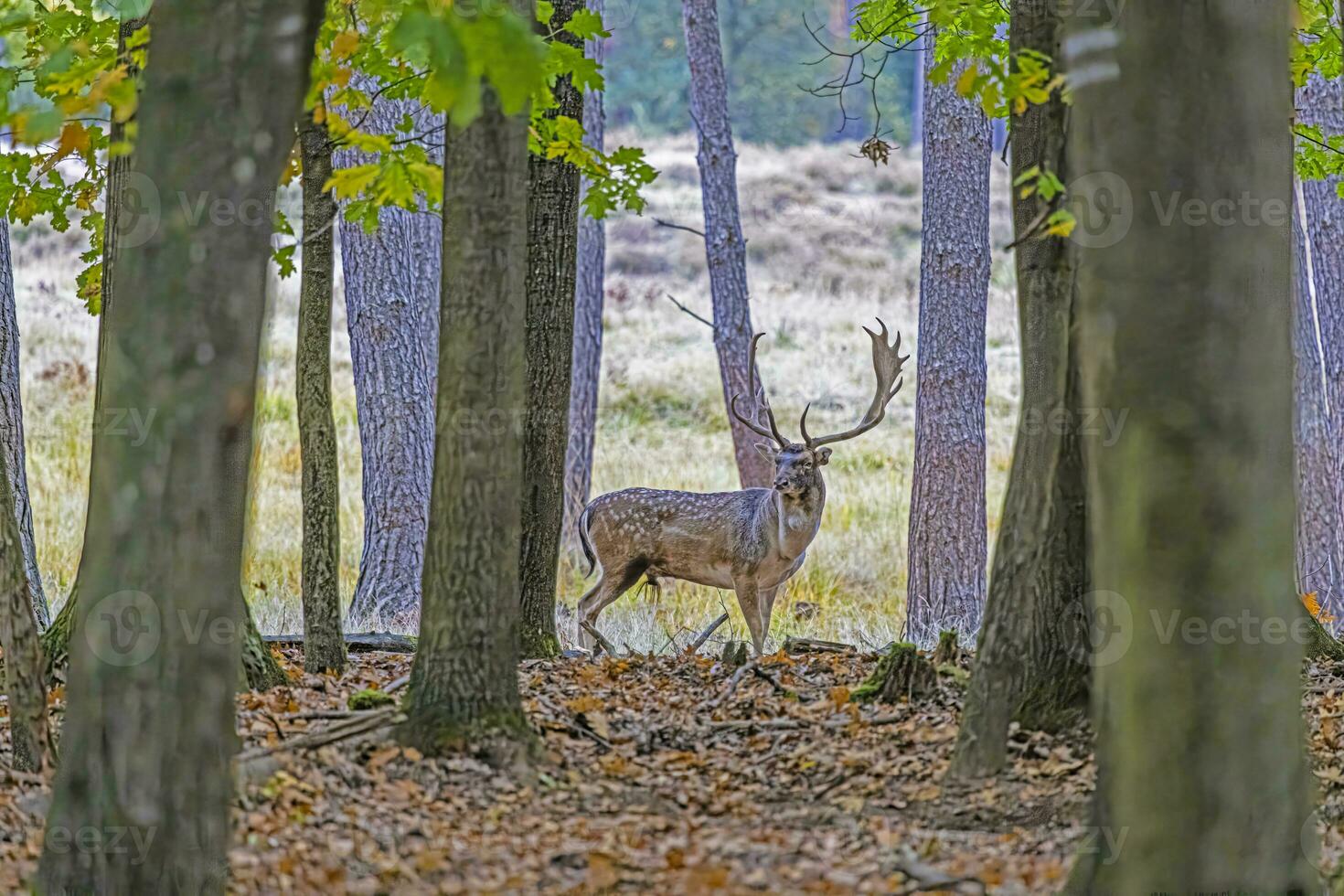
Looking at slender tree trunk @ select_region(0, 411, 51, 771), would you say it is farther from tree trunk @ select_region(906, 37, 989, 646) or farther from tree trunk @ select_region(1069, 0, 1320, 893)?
tree trunk @ select_region(906, 37, 989, 646)

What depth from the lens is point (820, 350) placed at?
27109 mm

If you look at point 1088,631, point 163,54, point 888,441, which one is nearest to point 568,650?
point 1088,631

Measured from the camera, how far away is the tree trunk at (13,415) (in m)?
8.94

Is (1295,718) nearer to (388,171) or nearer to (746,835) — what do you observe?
(746,835)

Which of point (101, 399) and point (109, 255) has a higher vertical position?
point (109, 255)

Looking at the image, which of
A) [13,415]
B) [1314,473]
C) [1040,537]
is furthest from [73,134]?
[1314,473]

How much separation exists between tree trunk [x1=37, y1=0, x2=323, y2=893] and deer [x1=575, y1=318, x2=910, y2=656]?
6.35 metres

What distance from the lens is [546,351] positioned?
7.73 meters

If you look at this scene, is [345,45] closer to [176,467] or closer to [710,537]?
[176,467]

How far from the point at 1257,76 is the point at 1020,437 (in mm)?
2184

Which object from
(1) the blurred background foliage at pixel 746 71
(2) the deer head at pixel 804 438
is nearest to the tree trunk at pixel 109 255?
(2) the deer head at pixel 804 438

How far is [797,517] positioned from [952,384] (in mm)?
2086

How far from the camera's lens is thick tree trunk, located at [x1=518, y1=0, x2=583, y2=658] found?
303 inches

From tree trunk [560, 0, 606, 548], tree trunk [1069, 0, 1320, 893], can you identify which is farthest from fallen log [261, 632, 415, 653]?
tree trunk [560, 0, 606, 548]
